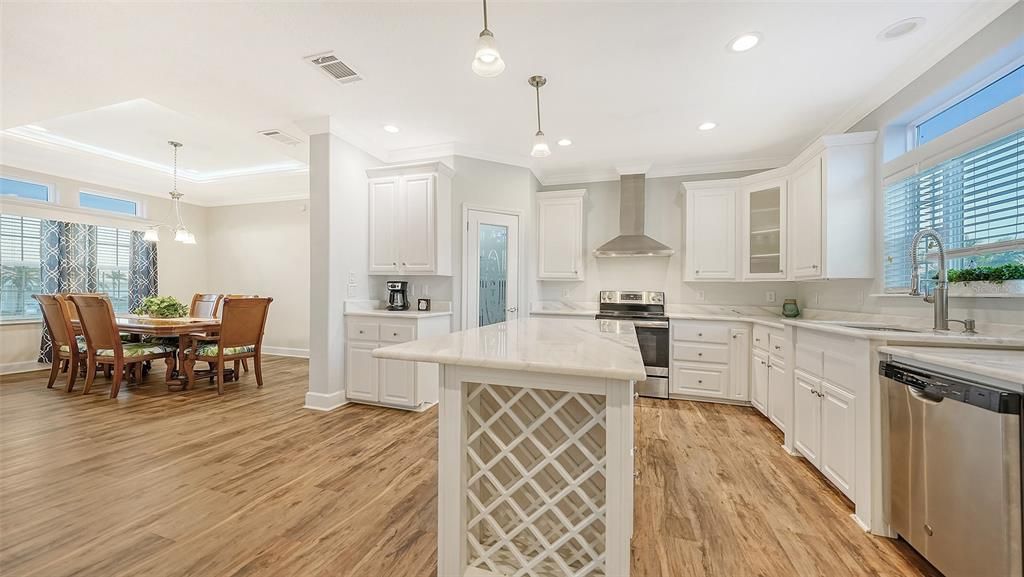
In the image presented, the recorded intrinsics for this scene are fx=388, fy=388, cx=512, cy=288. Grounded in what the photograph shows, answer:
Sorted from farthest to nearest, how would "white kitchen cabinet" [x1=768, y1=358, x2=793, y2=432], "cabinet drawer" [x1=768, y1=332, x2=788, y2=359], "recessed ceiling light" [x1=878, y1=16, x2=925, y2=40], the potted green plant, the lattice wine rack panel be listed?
"cabinet drawer" [x1=768, y1=332, x2=788, y2=359], "white kitchen cabinet" [x1=768, y1=358, x2=793, y2=432], "recessed ceiling light" [x1=878, y1=16, x2=925, y2=40], the potted green plant, the lattice wine rack panel

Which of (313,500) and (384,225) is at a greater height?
(384,225)

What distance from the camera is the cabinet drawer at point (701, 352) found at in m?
3.82

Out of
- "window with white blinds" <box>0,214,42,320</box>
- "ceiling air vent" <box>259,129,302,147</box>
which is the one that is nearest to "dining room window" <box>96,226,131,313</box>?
"window with white blinds" <box>0,214,42,320</box>

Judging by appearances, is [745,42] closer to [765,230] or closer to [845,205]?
[845,205]

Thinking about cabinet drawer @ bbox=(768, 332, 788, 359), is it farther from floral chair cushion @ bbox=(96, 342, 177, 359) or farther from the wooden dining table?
floral chair cushion @ bbox=(96, 342, 177, 359)

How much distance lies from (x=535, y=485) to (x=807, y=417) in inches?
83.9

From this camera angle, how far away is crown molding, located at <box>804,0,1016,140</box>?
6.36 feet

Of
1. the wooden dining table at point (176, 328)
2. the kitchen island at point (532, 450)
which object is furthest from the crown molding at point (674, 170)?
the wooden dining table at point (176, 328)

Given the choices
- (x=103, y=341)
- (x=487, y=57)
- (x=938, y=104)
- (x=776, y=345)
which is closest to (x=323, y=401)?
(x=103, y=341)

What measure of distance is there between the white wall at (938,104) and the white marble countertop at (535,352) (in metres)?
1.79

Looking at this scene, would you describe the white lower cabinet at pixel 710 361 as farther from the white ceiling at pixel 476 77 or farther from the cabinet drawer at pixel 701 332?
the white ceiling at pixel 476 77

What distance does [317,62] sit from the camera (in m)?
2.56

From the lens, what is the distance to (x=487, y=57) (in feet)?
5.13

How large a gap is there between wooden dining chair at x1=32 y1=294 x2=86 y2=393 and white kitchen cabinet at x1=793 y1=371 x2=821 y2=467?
6547 mm
